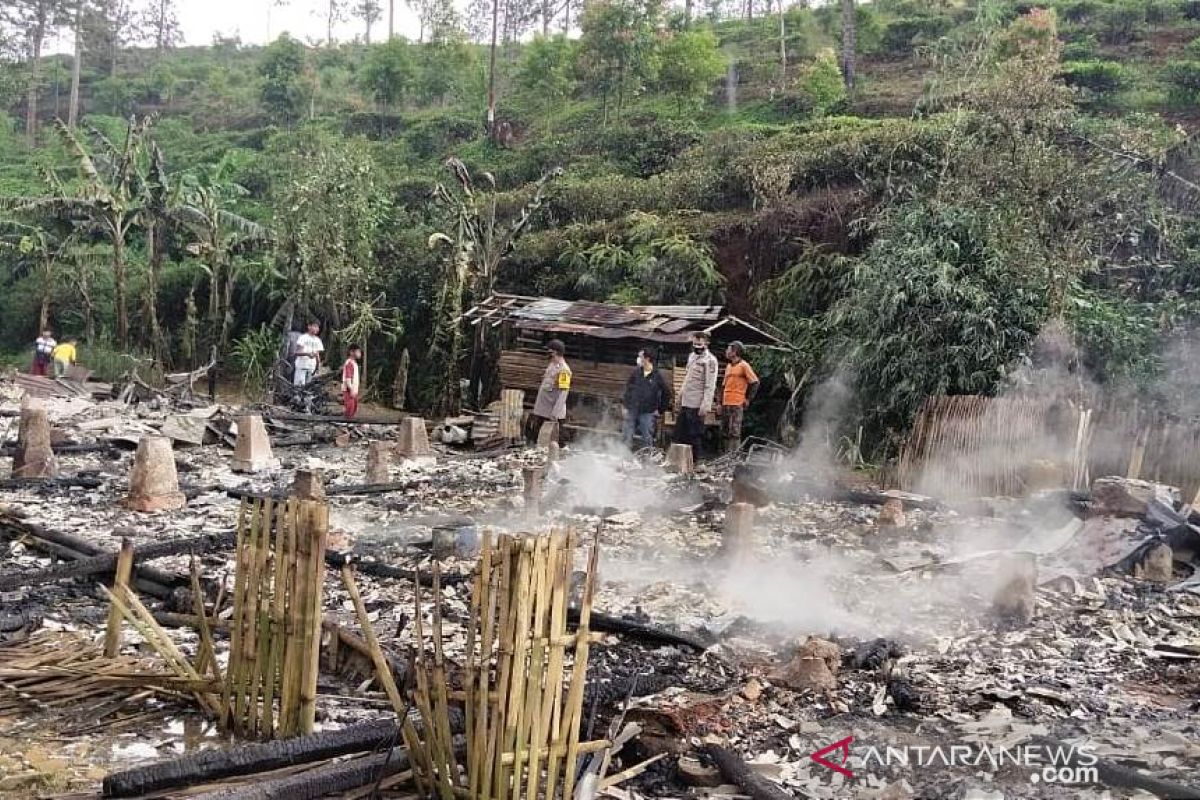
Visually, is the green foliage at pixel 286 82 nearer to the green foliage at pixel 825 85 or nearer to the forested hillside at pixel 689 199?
the forested hillside at pixel 689 199

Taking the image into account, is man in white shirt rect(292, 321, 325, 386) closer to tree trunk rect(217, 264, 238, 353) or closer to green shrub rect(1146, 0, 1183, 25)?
tree trunk rect(217, 264, 238, 353)

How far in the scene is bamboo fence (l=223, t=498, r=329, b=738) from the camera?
3889 mm

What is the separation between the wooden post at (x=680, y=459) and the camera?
10875 millimetres

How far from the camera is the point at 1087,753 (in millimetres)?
4227

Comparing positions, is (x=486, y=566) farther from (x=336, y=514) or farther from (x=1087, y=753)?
(x=336, y=514)

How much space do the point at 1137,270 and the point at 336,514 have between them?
10703 mm

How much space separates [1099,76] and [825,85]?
6.44 meters

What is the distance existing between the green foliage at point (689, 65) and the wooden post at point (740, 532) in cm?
2235

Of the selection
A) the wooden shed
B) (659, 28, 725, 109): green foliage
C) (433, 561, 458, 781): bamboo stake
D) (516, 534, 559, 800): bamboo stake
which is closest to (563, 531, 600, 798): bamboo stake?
(516, 534, 559, 800): bamboo stake

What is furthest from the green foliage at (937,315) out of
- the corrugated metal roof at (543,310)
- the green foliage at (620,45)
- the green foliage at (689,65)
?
the green foliage at (689,65)

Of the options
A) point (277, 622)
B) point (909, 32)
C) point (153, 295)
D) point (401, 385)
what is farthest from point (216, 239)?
point (909, 32)

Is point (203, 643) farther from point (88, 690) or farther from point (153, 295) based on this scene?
point (153, 295)

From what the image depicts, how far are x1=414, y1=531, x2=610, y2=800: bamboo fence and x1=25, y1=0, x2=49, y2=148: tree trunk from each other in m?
39.7

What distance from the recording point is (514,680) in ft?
10.8
